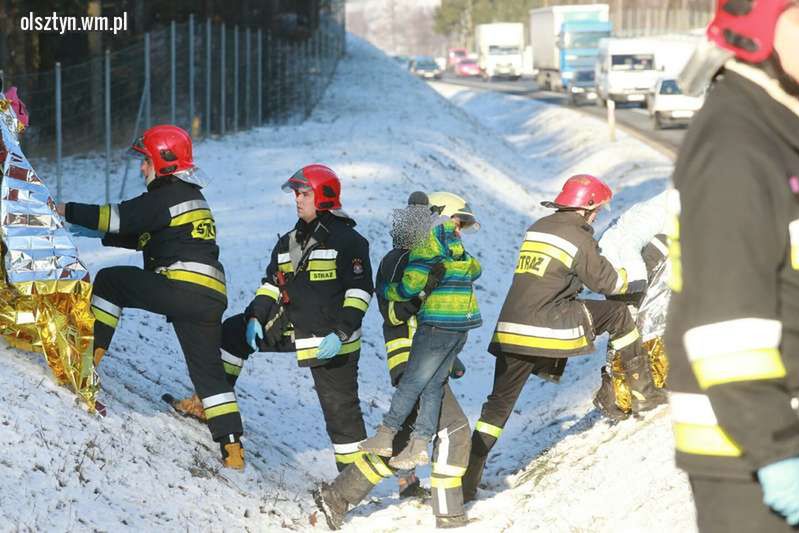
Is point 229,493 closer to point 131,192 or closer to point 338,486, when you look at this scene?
point 338,486

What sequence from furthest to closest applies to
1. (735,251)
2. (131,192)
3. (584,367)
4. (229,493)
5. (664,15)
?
(664,15)
(131,192)
(584,367)
(229,493)
(735,251)

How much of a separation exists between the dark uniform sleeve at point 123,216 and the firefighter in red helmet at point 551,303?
2.16 meters

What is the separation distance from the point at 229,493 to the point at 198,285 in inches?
48.2

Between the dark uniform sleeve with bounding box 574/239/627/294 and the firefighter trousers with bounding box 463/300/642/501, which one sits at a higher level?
the dark uniform sleeve with bounding box 574/239/627/294

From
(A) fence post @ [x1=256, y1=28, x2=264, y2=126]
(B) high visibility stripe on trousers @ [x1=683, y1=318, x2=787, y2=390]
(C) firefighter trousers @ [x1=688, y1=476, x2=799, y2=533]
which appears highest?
(B) high visibility stripe on trousers @ [x1=683, y1=318, x2=787, y2=390]

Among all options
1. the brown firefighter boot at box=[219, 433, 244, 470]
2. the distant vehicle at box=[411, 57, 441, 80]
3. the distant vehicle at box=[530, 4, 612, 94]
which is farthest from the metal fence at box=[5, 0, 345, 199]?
the distant vehicle at box=[411, 57, 441, 80]

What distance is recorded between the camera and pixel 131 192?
60.7 feet

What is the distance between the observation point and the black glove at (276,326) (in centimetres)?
778

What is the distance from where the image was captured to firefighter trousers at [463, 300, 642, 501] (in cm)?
796

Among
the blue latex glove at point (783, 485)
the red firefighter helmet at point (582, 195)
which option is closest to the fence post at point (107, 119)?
the red firefighter helmet at point (582, 195)

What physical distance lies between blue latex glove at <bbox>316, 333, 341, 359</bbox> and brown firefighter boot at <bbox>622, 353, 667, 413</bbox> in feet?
6.79

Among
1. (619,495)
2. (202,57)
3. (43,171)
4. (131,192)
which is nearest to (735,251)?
(619,495)

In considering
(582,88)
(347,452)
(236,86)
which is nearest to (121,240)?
(347,452)

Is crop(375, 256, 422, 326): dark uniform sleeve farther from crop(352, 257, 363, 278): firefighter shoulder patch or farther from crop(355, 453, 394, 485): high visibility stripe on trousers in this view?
crop(355, 453, 394, 485): high visibility stripe on trousers
